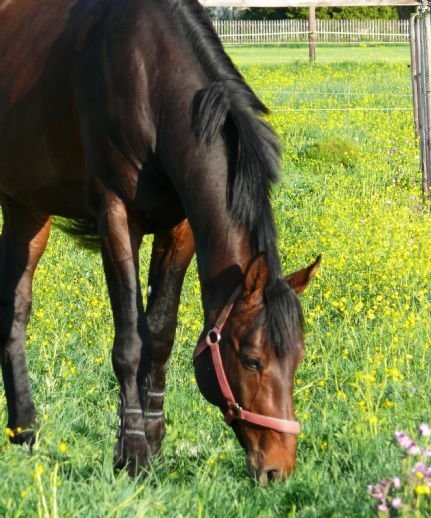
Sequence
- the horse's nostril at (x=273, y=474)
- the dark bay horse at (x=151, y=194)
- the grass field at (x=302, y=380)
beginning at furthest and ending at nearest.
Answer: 1. the dark bay horse at (x=151, y=194)
2. the horse's nostril at (x=273, y=474)
3. the grass field at (x=302, y=380)

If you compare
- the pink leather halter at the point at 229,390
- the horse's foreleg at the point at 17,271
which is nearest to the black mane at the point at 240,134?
the pink leather halter at the point at 229,390

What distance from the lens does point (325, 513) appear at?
3.68 meters

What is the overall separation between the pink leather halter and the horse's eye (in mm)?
113

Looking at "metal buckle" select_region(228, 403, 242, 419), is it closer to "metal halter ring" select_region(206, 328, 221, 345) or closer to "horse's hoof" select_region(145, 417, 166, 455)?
"metal halter ring" select_region(206, 328, 221, 345)

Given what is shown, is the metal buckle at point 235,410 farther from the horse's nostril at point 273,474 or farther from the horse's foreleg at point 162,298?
the horse's foreleg at point 162,298

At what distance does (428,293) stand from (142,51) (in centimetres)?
327

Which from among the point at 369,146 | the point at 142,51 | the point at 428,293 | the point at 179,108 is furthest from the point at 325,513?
the point at 369,146

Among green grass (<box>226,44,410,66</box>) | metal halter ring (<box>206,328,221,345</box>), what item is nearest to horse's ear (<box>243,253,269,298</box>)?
metal halter ring (<box>206,328,221,345</box>)

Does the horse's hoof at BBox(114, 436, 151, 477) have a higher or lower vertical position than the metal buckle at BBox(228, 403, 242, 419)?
lower

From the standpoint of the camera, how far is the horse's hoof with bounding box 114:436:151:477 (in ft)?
15.3

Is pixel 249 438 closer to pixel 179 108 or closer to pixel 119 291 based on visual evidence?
pixel 119 291

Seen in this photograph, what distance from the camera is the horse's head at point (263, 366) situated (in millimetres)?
4047

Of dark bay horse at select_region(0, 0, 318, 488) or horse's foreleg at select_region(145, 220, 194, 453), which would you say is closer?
dark bay horse at select_region(0, 0, 318, 488)

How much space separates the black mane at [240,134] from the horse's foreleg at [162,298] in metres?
0.76
